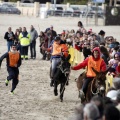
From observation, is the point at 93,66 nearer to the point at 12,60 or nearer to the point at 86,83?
the point at 86,83

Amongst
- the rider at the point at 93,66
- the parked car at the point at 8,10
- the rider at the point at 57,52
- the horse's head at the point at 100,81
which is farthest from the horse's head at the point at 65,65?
the parked car at the point at 8,10

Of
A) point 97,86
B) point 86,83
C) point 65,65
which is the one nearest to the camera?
point 97,86

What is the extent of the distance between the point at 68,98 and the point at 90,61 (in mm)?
3210

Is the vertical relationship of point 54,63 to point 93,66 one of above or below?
below

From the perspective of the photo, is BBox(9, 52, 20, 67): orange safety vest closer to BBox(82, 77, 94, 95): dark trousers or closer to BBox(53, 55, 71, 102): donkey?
BBox(53, 55, 71, 102): donkey

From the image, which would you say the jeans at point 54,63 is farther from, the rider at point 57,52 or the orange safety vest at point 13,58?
the orange safety vest at point 13,58

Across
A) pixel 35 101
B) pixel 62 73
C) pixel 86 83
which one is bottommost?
pixel 35 101

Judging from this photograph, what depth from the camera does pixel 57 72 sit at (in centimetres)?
1742

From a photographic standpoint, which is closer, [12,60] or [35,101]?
[35,101]

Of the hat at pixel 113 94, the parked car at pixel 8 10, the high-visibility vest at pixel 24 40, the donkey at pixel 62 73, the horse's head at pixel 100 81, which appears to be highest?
the hat at pixel 113 94

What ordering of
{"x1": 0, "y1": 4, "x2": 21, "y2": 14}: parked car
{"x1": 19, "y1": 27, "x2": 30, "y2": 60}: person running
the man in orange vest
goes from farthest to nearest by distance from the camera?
{"x1": 0, "y1": 4, "x2": 21, "y2": 14}: parked car
{"x1": 19, "y1": 27, "x2": 30, "y2": 60}: person running
the man in orange vest

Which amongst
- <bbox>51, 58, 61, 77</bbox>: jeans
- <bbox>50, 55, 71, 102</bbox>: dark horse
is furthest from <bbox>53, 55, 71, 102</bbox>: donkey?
<bbox>51, 58, 61, 77</bbox>: jeans

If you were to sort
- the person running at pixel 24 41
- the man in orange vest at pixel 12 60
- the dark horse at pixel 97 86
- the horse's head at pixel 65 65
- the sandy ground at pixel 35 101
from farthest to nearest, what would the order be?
the person running at pixel 24 41 → the man in orange vest at pixel 12 60 → the horse's head at pixel 65 65 → the sandy ground at pixel 35 101 → the dark horse at pixel 97 86

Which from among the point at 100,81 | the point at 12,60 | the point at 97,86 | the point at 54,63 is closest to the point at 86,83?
the point at 97,86
